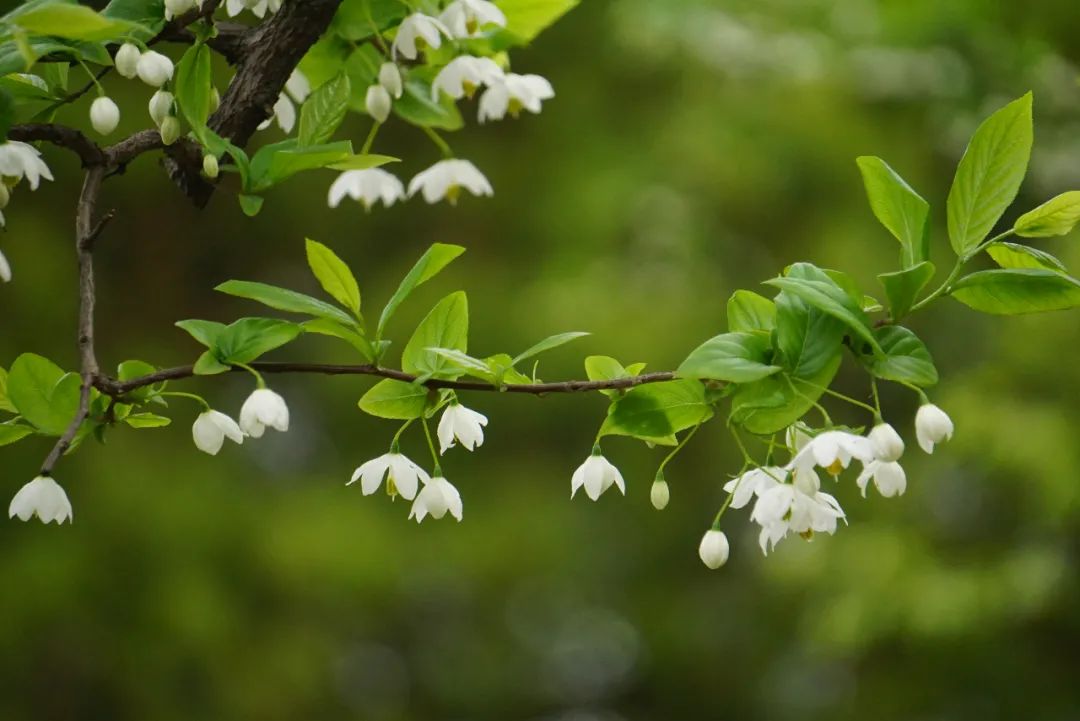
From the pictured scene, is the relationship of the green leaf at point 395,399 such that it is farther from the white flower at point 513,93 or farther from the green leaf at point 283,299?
the white flower at point 513,93

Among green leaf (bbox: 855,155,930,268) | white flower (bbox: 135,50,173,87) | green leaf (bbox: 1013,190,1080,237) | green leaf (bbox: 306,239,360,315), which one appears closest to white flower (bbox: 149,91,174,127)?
white flower (bbox: 135,50,173,87)

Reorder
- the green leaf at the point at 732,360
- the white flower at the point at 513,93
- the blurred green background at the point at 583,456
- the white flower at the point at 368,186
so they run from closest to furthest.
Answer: the green leaf at the point at 732,360, the white flower at the point at 513,93, the white flower at the point at 368,186, the blurred green background at the point at 583,456

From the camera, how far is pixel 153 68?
36.5 inches

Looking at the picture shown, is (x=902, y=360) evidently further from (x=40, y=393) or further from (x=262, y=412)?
(x=40, y=393)

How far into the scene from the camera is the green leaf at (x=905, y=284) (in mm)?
805

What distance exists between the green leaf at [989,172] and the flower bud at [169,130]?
0.53 m

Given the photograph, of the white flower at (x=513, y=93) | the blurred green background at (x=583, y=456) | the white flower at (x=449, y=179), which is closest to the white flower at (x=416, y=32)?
the white flower at (x=513, y=93)

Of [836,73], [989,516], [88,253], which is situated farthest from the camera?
[836,73]

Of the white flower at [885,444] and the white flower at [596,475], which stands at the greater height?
the white flower at [885,444]

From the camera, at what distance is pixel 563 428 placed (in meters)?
4.64

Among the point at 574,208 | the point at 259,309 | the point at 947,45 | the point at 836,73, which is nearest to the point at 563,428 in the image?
A: the point at 574,208

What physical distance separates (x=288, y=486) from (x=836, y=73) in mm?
2228

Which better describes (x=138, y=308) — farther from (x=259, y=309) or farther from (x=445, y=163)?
(x=445, y=163)

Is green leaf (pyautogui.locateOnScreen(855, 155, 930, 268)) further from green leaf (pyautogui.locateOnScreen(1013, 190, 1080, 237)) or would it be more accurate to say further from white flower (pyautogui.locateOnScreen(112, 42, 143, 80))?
white flower (pyautogui.locateOnScreen(112, 42, 143, 80))
